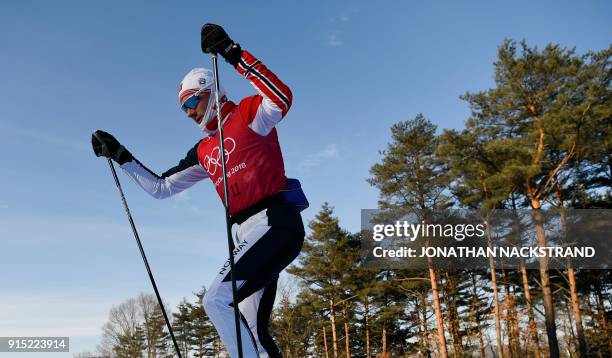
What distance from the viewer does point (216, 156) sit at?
11.8 ft

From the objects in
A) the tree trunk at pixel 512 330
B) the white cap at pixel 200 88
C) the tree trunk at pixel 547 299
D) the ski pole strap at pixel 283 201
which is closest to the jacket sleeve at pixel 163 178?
the white cap at pixel 200 88

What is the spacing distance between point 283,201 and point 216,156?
0.68 meters

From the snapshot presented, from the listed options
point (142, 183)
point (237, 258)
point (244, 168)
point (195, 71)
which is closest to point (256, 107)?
point (244, 168)

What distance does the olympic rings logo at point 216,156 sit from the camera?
11.0ft

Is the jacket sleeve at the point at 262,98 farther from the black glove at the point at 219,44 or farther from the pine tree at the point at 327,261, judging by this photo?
the pine tree at the point at 327,261

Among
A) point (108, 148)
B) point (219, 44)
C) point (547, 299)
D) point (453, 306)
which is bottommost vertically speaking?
point (453, 306)

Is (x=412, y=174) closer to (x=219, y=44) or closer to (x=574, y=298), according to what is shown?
(x=574, y=298)

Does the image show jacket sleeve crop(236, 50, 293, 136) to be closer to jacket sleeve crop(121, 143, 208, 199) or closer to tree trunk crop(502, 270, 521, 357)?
jacket sleeve crop(121, 143, 208, 199)

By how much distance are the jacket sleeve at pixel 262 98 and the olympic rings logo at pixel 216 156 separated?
196 millimetres

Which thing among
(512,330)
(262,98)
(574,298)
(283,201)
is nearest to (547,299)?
(574,298)

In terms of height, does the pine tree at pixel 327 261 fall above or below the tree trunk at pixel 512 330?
above

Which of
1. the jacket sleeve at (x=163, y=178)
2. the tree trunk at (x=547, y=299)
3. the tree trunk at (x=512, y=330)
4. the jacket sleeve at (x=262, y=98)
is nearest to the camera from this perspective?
the jacket sleeve at (x=262, y=98)

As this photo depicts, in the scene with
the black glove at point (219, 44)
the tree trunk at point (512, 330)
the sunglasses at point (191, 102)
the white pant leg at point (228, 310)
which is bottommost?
the tree trunk at point (512, 330)

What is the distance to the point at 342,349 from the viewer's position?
4809cm
